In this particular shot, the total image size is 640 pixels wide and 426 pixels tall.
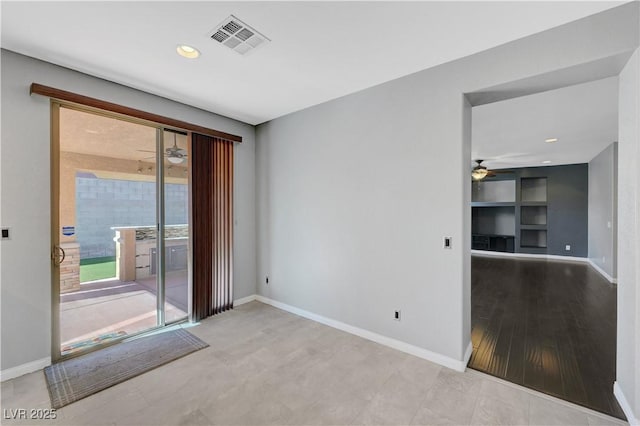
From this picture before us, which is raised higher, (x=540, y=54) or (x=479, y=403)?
(x=540, y=54)

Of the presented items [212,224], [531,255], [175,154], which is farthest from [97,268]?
[531,255]

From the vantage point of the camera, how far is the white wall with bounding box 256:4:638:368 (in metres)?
2.15

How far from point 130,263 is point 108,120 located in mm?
1596

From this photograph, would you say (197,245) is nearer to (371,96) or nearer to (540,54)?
(371,96)

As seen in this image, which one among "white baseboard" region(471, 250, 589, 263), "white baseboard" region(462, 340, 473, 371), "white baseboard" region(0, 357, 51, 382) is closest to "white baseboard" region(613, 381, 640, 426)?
"white baseboard" region(462, 340, 473, 371)

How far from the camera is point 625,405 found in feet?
6.11

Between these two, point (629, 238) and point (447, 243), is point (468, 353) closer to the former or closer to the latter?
point (447, 243)

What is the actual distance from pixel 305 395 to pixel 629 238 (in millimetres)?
2537

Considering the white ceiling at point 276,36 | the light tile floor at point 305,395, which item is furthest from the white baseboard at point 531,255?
the white ceiling at point 276,36

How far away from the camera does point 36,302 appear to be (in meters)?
2.39

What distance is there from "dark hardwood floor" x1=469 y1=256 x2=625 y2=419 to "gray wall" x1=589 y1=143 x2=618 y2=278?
66cm

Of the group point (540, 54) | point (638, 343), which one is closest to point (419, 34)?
point (540, 54)

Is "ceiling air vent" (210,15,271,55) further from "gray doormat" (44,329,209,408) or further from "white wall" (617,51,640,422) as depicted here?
"gray doormat" (44,329,209,408)

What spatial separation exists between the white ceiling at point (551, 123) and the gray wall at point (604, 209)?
0.34 meters
